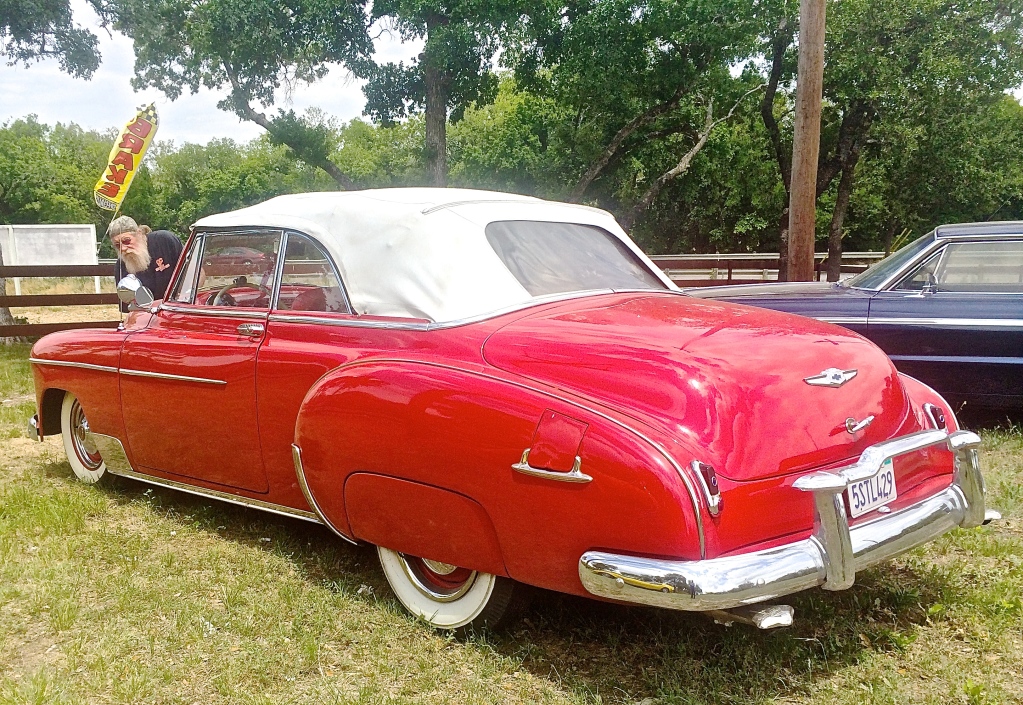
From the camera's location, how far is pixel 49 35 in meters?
14.6

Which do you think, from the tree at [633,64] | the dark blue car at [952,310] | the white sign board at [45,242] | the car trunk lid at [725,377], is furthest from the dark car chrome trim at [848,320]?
the white sign board at [45,242]

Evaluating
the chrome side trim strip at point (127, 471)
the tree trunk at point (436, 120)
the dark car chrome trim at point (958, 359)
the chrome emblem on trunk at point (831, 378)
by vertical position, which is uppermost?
the tree trunk at point (436, 120)

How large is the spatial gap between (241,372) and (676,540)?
216cm

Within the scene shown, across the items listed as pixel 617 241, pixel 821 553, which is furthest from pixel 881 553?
pixel 617 241

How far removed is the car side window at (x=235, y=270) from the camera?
3.92 m

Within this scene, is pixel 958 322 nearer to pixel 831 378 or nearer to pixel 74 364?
pixel 831 378

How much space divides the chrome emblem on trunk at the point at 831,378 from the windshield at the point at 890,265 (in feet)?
12.2

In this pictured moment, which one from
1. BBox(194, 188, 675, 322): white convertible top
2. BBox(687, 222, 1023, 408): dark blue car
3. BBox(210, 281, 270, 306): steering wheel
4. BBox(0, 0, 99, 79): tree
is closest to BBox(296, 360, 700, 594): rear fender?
BBox(194, 188, 675, 322): white convertible top

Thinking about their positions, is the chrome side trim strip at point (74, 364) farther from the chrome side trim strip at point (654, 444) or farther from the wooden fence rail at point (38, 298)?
the wooden fence rail at point (38, 298)

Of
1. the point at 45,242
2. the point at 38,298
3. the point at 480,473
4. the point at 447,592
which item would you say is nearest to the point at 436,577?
the point at 447,592

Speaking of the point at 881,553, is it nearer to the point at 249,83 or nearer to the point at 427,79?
the point at 427,79

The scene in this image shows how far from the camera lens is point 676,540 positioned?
7.51 ft

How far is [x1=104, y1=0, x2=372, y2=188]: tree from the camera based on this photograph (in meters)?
17.4

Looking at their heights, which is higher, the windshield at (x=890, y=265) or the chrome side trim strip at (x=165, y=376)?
the windshield at (x=890, y=265)
